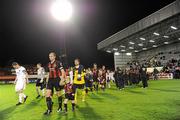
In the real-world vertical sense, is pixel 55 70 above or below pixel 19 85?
above

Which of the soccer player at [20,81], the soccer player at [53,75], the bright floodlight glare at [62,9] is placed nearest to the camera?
the soccer player at [53,75]

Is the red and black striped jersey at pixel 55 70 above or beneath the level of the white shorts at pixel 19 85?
above

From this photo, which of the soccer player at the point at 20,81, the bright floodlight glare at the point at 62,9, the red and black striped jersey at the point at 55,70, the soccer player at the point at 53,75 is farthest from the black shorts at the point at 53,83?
the bright floodlight glare at the point at 62,9

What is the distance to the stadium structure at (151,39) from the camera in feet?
111

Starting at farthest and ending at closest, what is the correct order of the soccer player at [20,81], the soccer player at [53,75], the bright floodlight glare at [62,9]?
1. the bright floodlight glare at [62,9]
2. the soccer player at [20,81]
3. the soccer player at [53,75]

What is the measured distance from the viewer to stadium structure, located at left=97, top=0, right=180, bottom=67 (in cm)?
3397

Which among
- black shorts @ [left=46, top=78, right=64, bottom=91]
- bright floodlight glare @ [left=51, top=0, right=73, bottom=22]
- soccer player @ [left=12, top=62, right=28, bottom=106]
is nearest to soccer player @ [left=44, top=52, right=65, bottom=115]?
black shorts @ [left=46, top=78, right=64, bottom=91]

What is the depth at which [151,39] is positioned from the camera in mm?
52375

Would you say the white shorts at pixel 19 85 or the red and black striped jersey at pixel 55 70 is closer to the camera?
the red and black striped jersey at pixel 55 70

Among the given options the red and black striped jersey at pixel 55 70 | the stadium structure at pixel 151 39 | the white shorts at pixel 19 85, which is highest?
the stadium structure at pixel 151 39

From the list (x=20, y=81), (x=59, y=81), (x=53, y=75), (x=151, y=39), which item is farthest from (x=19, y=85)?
(x=151, y=39)

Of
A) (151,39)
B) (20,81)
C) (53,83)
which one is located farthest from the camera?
(151,39)

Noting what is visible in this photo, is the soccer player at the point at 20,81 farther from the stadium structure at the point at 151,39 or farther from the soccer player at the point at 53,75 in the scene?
the stadium structure at the point at 151,39

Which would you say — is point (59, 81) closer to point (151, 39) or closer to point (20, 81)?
point (20, 81)
